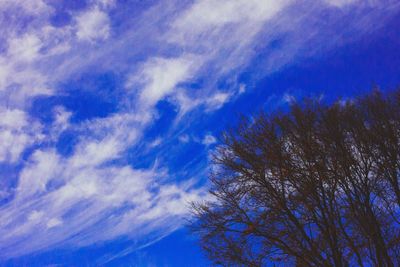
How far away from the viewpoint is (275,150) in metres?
18.4

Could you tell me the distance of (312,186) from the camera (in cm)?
1738

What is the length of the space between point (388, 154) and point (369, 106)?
2.62m

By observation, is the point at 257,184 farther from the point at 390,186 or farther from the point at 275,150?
the point at 390,186

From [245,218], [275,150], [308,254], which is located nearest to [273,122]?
[275,150]

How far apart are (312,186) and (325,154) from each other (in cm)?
173

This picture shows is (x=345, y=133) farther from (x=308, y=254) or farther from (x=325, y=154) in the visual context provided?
(x=308, y=254)

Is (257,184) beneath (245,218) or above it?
above

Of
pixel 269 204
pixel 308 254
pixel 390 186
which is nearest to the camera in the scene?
pixel 308 254

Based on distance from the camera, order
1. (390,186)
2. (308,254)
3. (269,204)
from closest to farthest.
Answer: (308,254)
(269,204)
(390,186)

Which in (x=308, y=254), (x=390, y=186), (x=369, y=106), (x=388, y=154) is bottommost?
(x=308, y=254)

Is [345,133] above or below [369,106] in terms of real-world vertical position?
below

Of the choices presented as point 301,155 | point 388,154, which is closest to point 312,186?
point 301,155

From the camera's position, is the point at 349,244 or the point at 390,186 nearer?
the point at 349,244

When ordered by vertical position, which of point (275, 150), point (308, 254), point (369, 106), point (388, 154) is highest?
point (369, 106)
